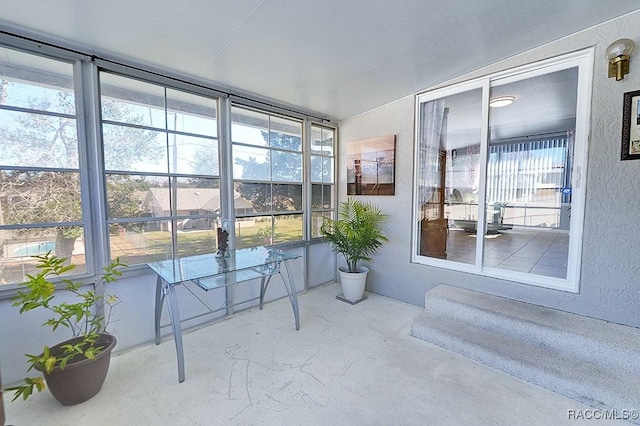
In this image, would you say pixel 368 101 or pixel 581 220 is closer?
pixel 581 220

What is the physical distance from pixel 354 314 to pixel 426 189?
1.73 metres

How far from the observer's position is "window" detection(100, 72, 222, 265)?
2346 mm

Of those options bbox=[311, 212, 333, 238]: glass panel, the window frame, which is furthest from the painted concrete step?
the window frame

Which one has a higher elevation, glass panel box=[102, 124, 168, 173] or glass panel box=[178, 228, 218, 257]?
glass panel box=[102, 124, 168, 173]

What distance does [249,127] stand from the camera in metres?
3.19

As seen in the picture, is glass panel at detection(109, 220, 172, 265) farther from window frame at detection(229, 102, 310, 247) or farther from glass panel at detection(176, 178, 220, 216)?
window frame at detection(229, 102, 310, 247)

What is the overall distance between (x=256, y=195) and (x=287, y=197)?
1.53ft

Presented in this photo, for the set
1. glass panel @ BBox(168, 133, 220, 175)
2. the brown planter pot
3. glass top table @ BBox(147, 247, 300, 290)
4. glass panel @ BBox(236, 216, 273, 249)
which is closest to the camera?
the brown planter pot

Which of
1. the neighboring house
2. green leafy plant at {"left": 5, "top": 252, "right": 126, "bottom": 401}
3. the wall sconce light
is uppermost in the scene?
the wall sconce light

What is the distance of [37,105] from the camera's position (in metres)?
2.01

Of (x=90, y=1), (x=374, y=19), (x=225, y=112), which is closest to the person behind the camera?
(x=90, y=1)

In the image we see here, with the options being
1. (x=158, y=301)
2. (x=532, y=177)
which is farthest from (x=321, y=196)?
(x=532, y=177)

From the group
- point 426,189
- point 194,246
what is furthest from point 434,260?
point 194,246

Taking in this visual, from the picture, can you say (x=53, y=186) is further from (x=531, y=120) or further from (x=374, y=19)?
(x=531, y=120)
